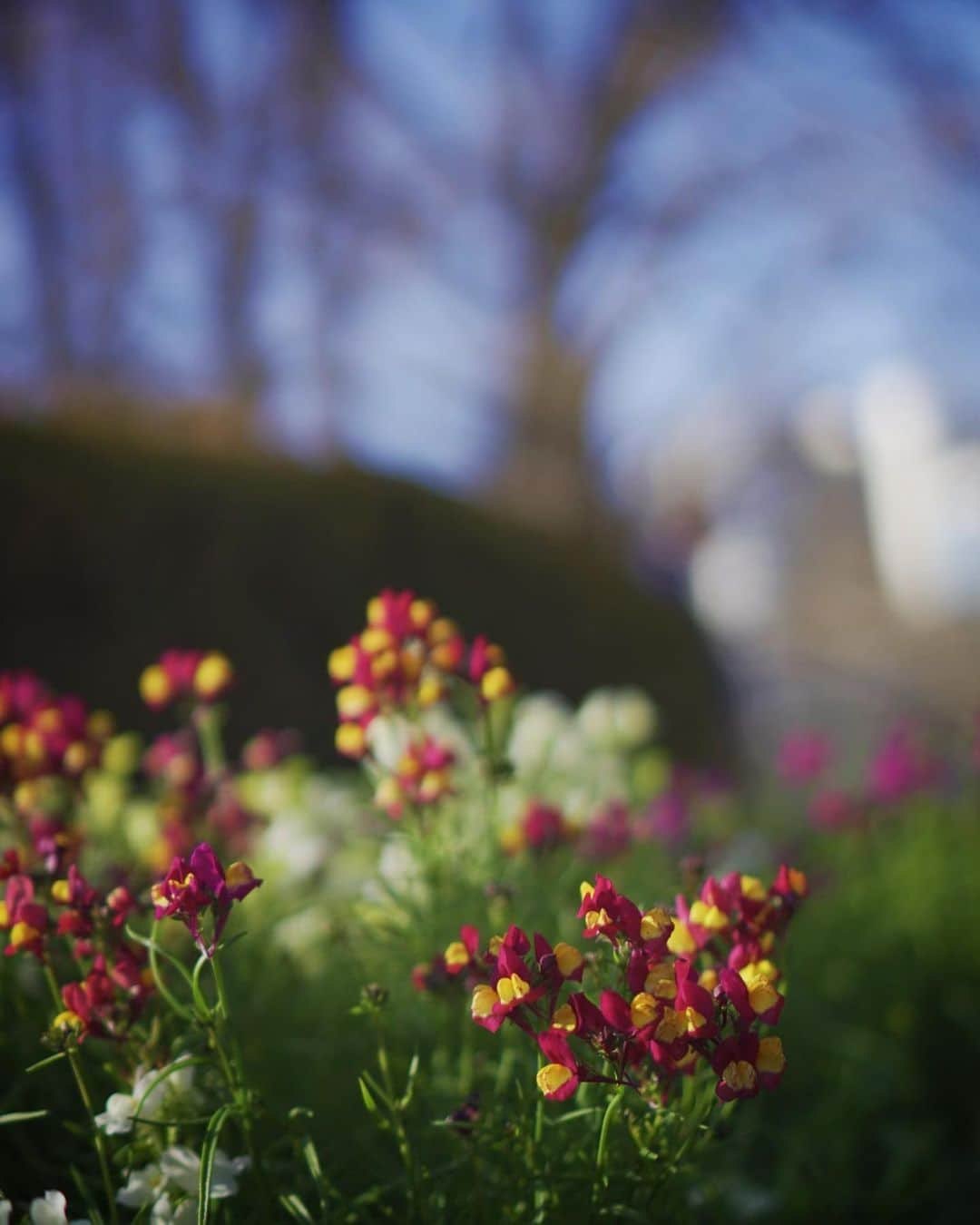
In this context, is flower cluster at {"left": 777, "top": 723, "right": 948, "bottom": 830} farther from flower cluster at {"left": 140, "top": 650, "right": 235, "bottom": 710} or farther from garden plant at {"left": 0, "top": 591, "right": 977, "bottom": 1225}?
flower cluster at {"left": 140, "top": 650, "right": 235, "bottom": 710}

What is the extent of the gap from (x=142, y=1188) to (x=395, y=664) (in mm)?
334

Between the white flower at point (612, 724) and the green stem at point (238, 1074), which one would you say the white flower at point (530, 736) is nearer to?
the white flower at point (612, 724)

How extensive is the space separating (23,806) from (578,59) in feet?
15.3

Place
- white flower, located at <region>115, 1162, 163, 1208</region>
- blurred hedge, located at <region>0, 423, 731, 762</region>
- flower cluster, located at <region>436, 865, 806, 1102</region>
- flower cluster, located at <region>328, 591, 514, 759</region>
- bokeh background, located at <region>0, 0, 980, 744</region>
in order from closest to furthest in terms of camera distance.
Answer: flower cluster, located at <region>436, 865, 806, 1102</region>
white flower, located at <region>115, 1162, 163, 1208</region>
flower cluster, located at <region>328, 591, 514, 759</region>
blurred hedge, located at <region>0, 423, 731, 762</region>
bokeh background, located at <region>0, 0, 980, 744</region>

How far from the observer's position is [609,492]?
502 cm

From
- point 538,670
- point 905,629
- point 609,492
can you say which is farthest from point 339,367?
point 905,629

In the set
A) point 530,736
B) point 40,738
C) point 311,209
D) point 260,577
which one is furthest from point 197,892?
point 311,209

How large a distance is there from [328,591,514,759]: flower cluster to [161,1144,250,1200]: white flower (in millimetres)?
250

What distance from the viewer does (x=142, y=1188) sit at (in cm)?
61

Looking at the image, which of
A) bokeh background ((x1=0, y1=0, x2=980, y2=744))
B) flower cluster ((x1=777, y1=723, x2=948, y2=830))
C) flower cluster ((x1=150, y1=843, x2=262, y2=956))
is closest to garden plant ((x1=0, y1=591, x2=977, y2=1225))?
flower cluster ((x1=150, y1=843, x2=262, y2=956))

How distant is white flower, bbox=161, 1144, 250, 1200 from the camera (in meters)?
0.59

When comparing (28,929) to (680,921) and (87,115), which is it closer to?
(680,921)

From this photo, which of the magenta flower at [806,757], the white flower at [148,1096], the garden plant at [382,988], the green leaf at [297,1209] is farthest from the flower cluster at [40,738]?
the magenta flower at [806,757]

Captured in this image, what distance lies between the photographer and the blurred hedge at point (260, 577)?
1898 mm
